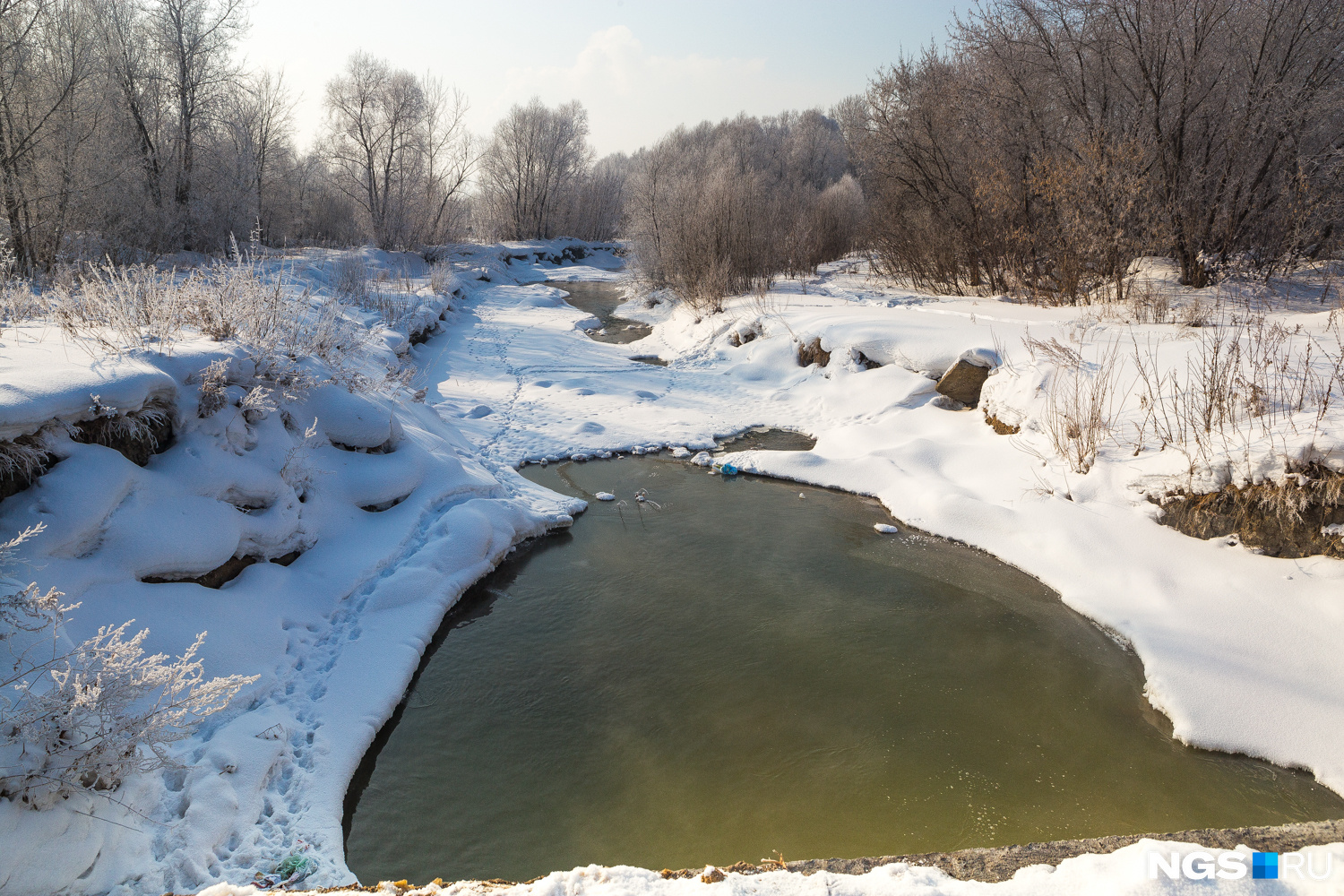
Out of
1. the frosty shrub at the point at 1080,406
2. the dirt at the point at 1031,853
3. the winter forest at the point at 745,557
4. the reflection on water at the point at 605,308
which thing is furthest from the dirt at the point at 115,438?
the reflection on water at the point at 605,308

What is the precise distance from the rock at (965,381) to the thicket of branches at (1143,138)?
3093 mm

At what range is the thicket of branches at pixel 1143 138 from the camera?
910cm

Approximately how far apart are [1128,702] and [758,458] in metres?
4.38

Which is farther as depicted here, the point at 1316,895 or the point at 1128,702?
the point at 1128,702

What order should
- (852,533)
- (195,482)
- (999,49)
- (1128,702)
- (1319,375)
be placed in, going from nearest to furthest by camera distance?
(1128,702)
(195,482)
(1319,375)
(852,533)
(999,49)

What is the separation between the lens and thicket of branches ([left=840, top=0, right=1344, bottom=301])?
9.10 meters

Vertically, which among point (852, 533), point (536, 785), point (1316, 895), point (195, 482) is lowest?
point (536, 785)

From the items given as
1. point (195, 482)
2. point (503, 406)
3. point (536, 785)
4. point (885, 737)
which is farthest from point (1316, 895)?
point (503, 406)

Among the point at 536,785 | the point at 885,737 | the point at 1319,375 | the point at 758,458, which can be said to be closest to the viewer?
the point at 536,785

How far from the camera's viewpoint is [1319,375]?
525 centimetres

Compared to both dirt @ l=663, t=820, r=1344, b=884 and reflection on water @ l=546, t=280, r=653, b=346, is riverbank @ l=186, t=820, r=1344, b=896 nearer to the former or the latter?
dirt @ l=663, t=820, r=1344, b=884

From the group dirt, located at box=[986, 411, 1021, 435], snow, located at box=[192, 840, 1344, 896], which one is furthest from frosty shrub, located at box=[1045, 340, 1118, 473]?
snow, located at box=[192, 840, 1344, 896]

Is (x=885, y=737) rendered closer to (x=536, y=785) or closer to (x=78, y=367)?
(x=536, y=785)

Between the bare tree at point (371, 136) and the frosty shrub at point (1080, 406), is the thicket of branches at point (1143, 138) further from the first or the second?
the bare tree at point (371, 136)
